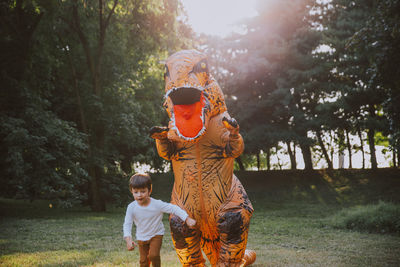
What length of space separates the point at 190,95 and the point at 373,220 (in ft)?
24.7

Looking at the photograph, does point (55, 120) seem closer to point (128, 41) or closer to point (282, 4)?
point (128, 41)

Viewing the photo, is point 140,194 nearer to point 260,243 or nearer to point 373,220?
point 260,243

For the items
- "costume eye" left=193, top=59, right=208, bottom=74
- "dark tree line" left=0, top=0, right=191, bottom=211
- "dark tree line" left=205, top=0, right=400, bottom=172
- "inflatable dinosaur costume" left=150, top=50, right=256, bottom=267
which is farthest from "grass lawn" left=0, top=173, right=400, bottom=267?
"dark tree line" left=205, top=0, right=400, bottom=172

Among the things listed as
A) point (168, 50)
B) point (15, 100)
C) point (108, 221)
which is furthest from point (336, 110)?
point (15, 100)

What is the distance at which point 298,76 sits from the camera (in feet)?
55.5

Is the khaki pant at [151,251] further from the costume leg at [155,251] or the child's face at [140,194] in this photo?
the child's face at [140,194]

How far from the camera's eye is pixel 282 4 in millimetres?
18391

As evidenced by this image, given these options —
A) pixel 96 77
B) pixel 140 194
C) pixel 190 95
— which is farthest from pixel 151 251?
pixel 96 77

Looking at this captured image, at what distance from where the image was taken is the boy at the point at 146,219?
355cm

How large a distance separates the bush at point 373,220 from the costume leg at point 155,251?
686cm

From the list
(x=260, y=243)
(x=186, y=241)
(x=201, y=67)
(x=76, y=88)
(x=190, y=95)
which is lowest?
(x=260, y=243)

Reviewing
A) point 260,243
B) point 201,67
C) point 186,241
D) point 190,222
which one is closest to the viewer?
point 190,222

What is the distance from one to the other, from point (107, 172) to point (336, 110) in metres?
10.5

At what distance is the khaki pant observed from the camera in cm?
357
